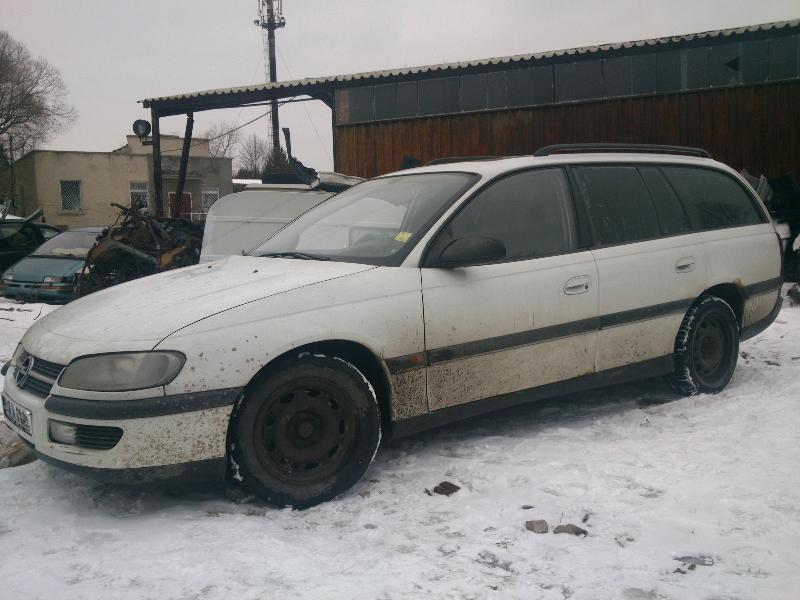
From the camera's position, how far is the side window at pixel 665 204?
15.8ft

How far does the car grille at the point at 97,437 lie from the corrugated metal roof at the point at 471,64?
13.0 m

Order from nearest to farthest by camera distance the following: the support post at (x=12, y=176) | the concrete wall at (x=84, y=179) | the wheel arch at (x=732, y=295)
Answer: the wheel arch at (x=732, y=295)
the support post at (x=12, y=176)
the concrete wall at (x=84, y=179)

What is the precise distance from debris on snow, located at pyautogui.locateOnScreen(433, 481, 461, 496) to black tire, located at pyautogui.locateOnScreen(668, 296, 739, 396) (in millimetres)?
2107

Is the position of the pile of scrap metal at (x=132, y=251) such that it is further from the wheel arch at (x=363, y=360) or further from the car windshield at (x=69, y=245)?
the wheel arch at (x=363, y=360)

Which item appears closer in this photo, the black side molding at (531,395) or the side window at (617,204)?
the black side molding at (531,395)

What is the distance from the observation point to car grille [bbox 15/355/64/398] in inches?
124

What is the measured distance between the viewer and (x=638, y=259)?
4527 mm

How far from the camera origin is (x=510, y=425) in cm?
446

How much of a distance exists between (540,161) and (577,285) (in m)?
0.77

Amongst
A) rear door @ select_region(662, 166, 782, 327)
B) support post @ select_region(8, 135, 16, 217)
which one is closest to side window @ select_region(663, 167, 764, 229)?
rear door @ select_region(662, 166, 782, 327)

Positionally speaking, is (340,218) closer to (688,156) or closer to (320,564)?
(320,564)

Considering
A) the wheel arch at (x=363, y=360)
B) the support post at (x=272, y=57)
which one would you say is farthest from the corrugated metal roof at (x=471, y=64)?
the support post at (x=272, y=57)

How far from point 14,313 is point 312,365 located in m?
7.68

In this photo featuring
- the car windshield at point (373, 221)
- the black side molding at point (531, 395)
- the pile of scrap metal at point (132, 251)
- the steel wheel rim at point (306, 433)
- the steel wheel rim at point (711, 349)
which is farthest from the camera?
the pile of scrap metal at point (132, 251)
